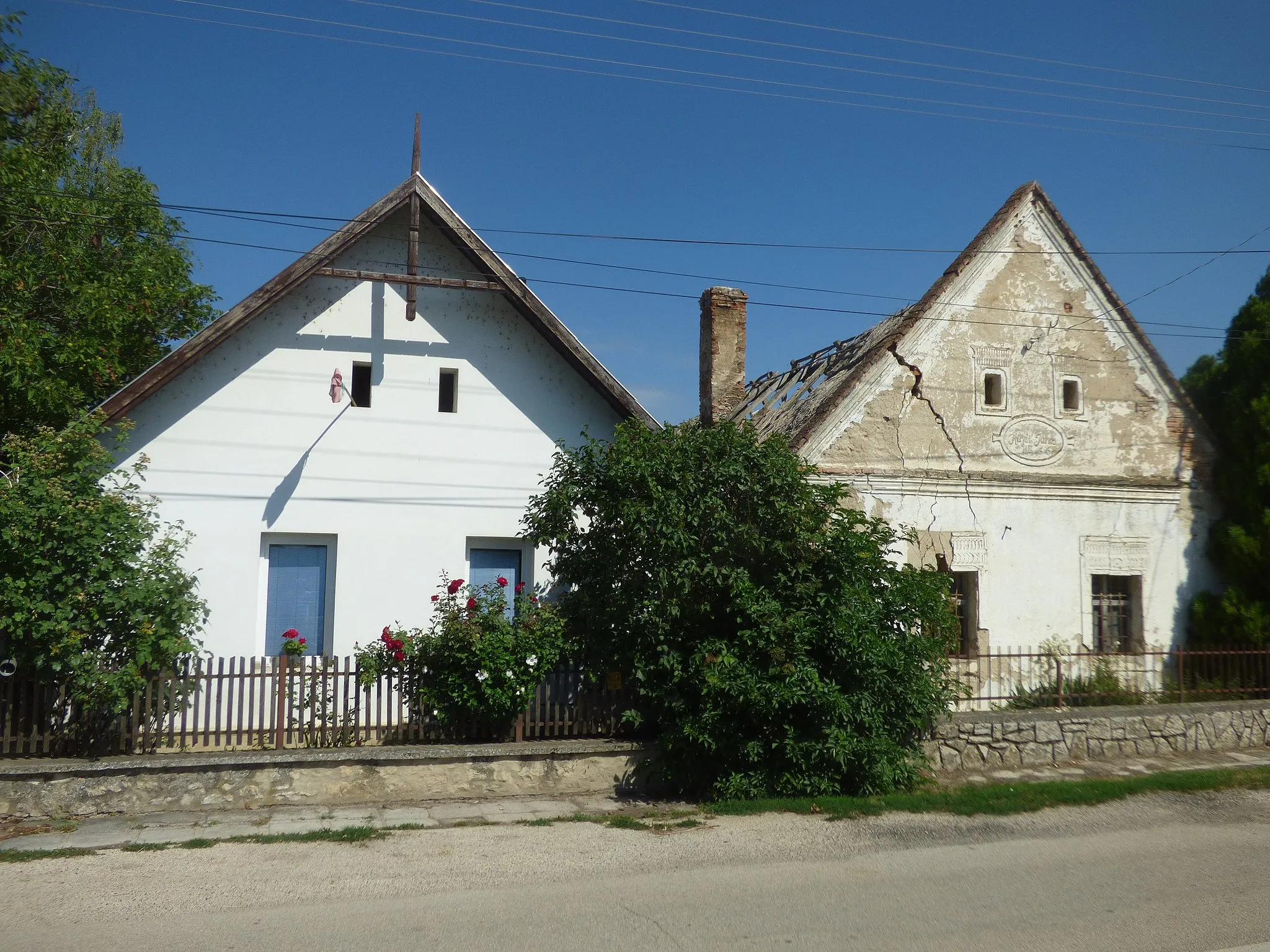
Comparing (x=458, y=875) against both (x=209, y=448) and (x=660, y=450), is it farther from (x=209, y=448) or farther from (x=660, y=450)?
(x=209, y=448)

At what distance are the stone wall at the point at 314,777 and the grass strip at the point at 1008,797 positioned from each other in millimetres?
1478

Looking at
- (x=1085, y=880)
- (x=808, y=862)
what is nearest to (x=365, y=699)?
(x=808, y=862)

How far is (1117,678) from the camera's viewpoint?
43.9 feet

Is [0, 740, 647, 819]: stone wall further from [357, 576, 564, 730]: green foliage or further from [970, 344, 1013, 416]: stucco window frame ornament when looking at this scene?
[970, 344, 1013, 416]: stucco window frame ornament

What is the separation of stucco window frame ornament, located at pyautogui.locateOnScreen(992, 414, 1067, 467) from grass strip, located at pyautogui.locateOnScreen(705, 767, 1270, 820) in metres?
4.73

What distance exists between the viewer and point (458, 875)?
713cm

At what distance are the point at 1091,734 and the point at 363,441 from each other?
9.33 metres

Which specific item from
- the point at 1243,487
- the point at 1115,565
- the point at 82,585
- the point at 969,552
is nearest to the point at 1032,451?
the point at 969,552

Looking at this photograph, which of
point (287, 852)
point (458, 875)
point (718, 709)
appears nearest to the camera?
point (458, 875)

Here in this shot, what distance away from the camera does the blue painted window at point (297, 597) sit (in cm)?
1155

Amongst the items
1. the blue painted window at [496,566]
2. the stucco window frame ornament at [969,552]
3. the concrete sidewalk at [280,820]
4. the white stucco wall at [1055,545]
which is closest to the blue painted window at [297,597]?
the blue painted window at [496,566]

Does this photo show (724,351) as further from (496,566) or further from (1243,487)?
(1243,487)

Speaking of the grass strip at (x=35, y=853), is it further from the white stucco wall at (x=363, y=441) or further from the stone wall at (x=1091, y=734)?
the stone wall at (x=1091, y=734)

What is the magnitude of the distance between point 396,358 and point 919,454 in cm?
719
